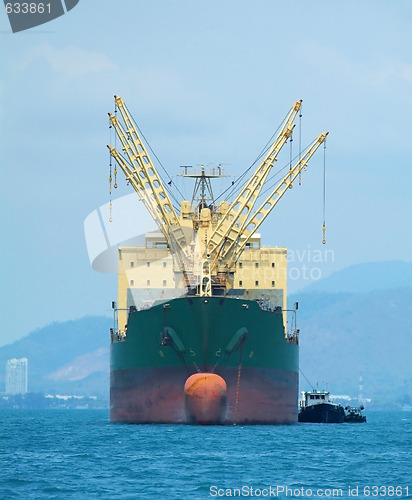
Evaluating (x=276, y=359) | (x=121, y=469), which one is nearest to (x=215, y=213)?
(x=276, y=359)

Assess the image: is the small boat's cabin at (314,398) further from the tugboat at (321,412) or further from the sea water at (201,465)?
the sea water at (201,465)

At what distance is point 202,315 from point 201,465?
21395 millimetres

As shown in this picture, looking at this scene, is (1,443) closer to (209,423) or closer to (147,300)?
(209,423)

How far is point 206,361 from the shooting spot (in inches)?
2901

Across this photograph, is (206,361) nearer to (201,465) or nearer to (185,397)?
(185,397)

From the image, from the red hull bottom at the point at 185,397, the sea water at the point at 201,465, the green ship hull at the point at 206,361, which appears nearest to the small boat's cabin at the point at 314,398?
the red hull bottom at the point at 185,397

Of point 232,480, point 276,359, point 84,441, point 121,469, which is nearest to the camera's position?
point 232,480

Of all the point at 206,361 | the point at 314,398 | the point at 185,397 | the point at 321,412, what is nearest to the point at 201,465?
the point at 185,397

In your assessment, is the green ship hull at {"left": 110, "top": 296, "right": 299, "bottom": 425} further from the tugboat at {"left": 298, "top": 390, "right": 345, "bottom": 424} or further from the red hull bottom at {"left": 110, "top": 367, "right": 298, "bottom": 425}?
the tugboat at {"left": 298, "top": 390, "right": 345, "bottom": 424}

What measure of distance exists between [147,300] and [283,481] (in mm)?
40237

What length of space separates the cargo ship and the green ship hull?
52mm

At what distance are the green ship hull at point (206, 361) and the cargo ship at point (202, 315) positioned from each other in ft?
0.17

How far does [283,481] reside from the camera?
48594mm

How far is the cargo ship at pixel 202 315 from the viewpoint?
2908 inches
